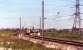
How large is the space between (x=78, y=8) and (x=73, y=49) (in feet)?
79.4

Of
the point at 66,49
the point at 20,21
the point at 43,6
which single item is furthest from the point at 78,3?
the point at 20,21

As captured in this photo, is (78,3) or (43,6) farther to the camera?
(78,3)

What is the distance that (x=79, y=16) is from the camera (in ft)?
138

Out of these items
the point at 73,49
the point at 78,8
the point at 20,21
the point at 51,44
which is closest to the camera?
the point at 73,49

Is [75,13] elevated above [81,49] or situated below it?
above

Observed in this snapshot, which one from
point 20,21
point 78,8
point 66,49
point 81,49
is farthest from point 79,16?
point 20,21

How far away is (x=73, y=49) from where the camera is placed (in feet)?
67.2

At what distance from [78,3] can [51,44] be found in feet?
55.5

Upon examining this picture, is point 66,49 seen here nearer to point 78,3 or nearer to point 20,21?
point 78,3

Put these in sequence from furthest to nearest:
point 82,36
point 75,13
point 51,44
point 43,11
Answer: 1. point 82,36
2. point 75,13
3. point 43,11
4. point 51,44

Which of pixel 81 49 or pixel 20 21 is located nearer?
pixel 81 49

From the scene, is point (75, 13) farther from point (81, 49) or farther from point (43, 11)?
point (81, 49)

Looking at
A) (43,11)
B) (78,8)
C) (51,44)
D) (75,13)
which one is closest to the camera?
(51,44)

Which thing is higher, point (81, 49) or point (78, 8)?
point (78, 8)
